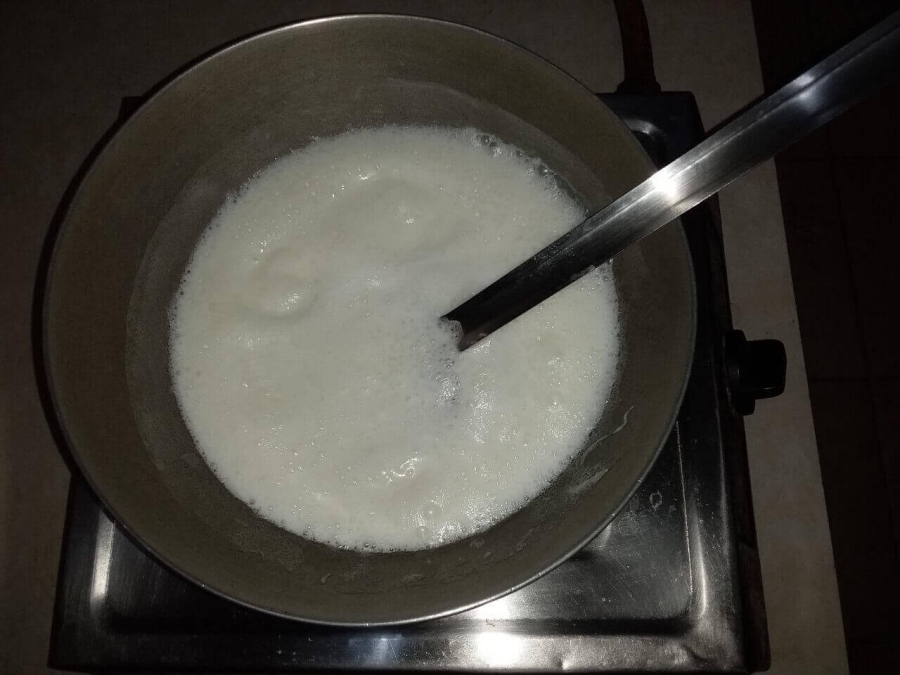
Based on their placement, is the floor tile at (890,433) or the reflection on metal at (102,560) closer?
the reflection on metal at (102,560)

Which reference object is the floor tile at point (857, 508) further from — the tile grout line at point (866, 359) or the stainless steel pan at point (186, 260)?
the stainless steel pan at point (186, 260)

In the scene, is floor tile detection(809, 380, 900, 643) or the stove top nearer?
the stove top

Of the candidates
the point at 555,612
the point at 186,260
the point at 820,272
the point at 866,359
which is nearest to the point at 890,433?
the point at 866,359

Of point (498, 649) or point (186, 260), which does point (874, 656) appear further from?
point (186, 260)

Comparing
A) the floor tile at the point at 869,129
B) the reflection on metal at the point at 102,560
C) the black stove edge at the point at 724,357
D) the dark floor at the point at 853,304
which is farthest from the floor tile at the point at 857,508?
the reflection on metal at the point at 102,560

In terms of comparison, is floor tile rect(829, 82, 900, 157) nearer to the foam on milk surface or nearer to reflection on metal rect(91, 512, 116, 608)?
the foam on milk surface

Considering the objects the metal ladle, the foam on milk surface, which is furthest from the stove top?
the metal ladle
